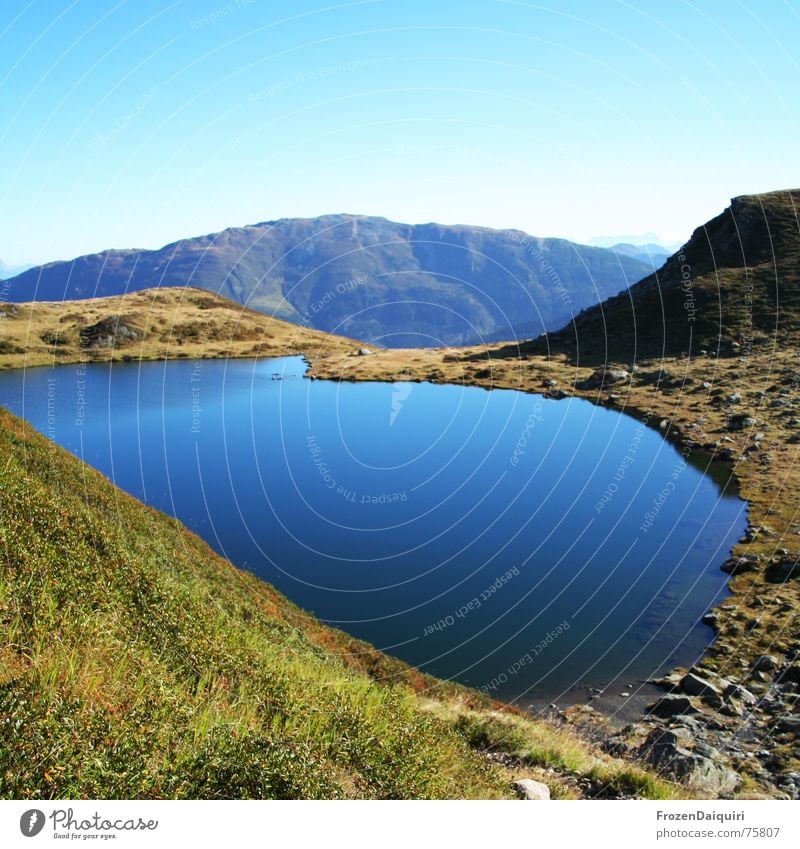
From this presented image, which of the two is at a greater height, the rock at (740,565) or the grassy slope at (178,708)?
the grassy slope at (178,708)

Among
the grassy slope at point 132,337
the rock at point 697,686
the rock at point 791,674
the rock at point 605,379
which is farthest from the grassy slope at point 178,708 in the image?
the grassy slope at point 132,337

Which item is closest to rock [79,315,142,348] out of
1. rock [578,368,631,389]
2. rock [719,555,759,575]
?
rock [578,368,631,389]

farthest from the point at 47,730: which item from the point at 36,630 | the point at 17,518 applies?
the point at 17,518

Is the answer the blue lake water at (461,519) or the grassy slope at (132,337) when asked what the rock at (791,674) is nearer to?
the blue lake water at (461,519)

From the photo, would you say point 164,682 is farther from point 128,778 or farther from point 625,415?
point 625,415

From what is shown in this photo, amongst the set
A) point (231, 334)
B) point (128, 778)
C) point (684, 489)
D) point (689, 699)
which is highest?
point (231, 334)
